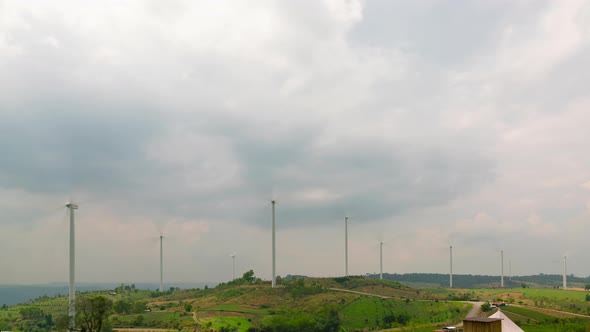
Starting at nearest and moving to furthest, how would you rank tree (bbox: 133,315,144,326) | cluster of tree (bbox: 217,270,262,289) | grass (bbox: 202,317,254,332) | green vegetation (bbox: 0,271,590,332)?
grass (bbox: 202,317,254,332) → green vegetation (bbox: 0,271,590,332) → tree (bbox: 133,315,144,326) → cluster of tree (bbox: 217,270,262,289)

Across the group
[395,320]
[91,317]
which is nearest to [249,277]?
[395,320]

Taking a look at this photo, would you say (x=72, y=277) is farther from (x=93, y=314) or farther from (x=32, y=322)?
(x=32, y=322)

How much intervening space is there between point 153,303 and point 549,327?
105518mm

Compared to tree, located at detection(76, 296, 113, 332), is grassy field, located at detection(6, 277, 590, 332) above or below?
below

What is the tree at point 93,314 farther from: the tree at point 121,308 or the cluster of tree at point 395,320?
the cluster of tree at point 395,320

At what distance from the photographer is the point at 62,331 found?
2830 inches

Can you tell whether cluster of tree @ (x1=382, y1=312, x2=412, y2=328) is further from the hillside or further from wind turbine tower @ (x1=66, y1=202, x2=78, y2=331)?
wind turbine tower @ (x1=66, y1=202, x2=78, y2=331)

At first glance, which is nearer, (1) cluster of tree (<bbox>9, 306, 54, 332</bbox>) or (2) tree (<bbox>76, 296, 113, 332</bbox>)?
(2) tree (<bbox>76, 296, 113, 332</bbox>)

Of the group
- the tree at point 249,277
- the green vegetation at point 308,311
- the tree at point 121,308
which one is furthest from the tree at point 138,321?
the tree at point 249,277

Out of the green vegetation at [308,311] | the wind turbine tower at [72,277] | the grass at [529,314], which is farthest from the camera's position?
the grass at [529,314]

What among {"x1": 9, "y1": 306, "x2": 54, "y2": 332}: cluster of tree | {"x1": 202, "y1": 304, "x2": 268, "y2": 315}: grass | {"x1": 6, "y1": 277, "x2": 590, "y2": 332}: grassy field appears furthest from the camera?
{"x1": 202, "y1": 304, "x2": 268, "y2": 315}: grass

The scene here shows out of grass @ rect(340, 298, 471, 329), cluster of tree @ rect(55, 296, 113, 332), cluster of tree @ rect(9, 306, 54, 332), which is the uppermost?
cluster of tree @ rect(55, 296, 113, 332)

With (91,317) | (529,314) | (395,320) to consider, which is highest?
(91,317)

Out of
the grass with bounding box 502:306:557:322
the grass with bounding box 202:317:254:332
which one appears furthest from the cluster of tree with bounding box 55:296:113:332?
the grass with bounding box 502:306:557:322
